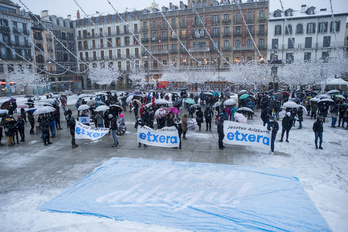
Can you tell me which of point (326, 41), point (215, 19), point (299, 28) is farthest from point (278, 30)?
point (215, 19)

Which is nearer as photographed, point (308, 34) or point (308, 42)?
point (308, 34)

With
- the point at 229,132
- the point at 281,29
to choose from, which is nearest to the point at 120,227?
the point at 229,132

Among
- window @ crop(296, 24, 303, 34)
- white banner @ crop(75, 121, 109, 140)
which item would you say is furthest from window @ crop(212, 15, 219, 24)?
white banner @ crop(75, 121, 109, 140)

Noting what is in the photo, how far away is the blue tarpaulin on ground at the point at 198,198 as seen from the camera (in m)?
5.04

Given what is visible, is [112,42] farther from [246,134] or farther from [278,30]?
[246,134]

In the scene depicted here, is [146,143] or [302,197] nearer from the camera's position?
[302,197]

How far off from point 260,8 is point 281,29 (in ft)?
17.0

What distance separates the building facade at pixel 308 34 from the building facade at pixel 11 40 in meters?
43.6

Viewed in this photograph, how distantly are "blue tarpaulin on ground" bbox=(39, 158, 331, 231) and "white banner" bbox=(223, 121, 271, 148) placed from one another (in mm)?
1860

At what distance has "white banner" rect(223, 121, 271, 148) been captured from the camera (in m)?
9.33

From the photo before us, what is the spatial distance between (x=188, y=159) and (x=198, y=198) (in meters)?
3.00

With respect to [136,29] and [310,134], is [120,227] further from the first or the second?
[136,29]

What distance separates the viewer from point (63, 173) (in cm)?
786

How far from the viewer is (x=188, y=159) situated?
892cm
